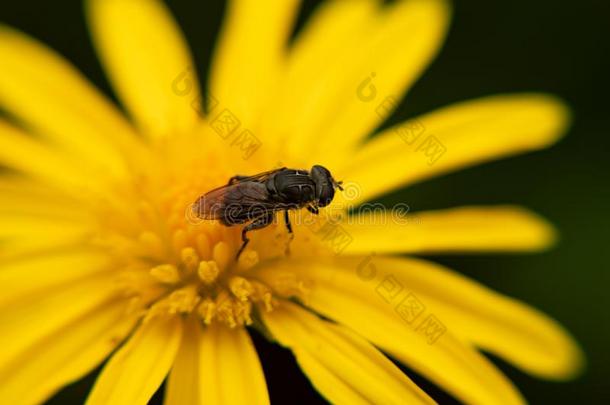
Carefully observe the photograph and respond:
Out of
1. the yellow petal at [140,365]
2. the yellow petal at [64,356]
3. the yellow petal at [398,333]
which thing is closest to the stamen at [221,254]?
the yellow petal at [398,333]

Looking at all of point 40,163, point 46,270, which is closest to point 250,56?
point 40,163

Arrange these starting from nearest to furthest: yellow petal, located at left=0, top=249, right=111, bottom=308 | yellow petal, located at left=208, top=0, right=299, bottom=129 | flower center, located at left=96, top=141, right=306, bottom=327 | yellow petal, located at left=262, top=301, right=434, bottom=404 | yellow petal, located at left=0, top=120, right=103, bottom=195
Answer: yellow petal, located at left=262, top=301, right=434, bottom=404
flower center, located at left=96, top=141, right=306, bottom=327
yellow petal, located at left=0, top=249, right=111, bottom=308
yellow petal, located at left=0, top=120, right=103, bottom=195
yellow petal, located at left=208, top=0, right=299, bottom=129

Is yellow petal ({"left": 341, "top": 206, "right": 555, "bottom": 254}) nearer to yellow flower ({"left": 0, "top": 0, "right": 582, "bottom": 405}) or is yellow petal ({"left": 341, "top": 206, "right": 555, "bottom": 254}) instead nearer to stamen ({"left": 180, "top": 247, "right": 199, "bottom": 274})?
yellow flower ({"left": 0, "top": 0, "right": 582, "bottom": 405})

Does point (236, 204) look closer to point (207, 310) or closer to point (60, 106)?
point (207, 310)

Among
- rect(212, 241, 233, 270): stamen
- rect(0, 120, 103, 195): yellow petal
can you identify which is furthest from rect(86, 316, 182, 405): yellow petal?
rect(0, 120, 103, 195): yellow petal

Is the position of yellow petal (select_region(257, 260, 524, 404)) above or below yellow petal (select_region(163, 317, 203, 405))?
below

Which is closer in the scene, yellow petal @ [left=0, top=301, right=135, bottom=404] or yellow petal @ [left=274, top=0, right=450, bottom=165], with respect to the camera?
yellow petal @ [left=0, top=301, right=135, bottom=404]

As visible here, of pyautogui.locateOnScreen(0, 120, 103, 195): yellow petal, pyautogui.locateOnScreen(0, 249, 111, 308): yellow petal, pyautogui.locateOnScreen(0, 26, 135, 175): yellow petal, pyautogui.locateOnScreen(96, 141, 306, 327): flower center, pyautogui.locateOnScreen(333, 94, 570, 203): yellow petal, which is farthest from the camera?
pyautogui.locateOnScreen(0, 26, 135, 175): yellow petal

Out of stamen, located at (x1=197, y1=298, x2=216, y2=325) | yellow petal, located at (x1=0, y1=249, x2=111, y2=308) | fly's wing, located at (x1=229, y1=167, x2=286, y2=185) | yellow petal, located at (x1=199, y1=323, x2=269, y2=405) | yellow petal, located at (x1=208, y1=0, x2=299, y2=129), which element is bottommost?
yellow petal, located at (x1=199, y1=323, x2=269, y2=405)
